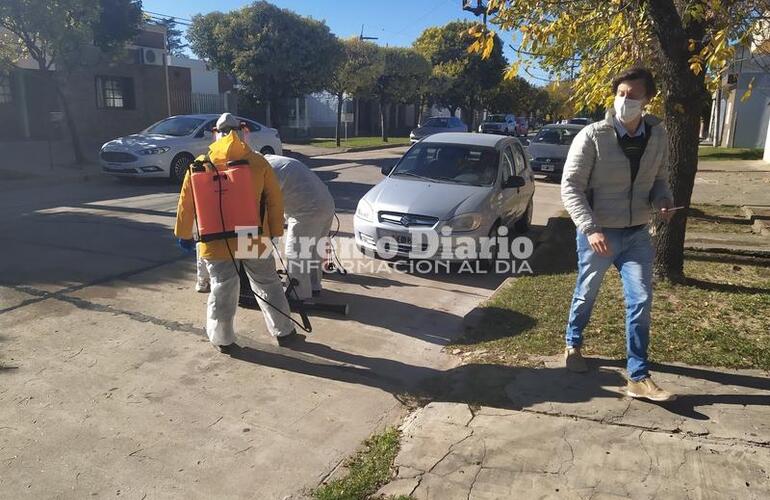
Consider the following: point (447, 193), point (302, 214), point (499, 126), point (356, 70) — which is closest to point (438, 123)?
point (356, 70)

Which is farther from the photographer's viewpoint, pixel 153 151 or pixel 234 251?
pixel 153 151

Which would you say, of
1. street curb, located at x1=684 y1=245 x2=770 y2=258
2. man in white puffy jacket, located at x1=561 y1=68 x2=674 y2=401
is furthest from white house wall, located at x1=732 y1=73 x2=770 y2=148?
man in white puffy jacket, located at x1=561 y1=68 x2=674 y2=401

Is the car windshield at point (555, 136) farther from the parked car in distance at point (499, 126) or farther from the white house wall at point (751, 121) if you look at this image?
the parked car in distance at point (499, 126)

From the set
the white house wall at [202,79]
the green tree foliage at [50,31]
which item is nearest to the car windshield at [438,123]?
the white house wall at [202,79]

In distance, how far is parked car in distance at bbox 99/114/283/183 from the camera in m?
13.6

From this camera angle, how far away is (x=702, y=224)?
951cm

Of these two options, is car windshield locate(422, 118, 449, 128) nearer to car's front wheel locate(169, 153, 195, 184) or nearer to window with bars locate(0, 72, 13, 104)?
car's front wheel locate(169, 153, 195, 184)

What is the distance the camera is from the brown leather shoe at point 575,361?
4.14 meters

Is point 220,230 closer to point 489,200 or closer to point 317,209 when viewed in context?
point 317,209

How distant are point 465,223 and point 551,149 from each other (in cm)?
1171

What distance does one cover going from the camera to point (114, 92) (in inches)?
969

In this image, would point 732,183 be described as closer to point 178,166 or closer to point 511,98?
point 178,166

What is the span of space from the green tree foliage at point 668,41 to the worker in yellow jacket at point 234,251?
2.35m

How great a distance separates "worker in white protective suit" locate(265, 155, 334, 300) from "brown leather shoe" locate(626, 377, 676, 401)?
2922 mm
